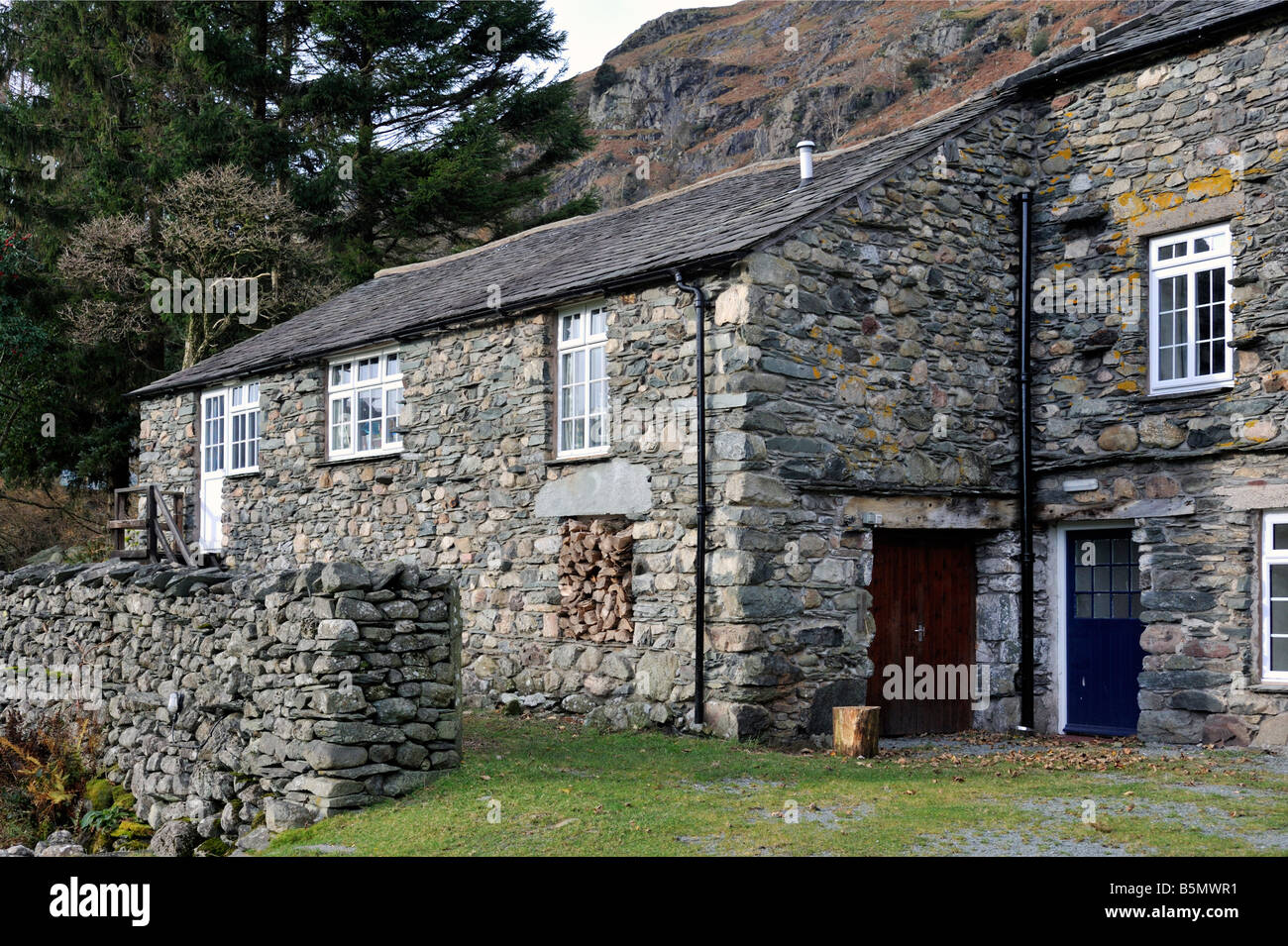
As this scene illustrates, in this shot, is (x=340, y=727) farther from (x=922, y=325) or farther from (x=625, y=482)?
(x=922, y=325)

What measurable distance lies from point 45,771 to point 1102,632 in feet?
36.4

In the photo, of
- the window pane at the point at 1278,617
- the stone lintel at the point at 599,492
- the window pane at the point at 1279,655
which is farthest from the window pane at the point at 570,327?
the window pane at the point at 1279,655

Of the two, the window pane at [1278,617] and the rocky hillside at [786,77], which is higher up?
the rocky hillside at [786,77]

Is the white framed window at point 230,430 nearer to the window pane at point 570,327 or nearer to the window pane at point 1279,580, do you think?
the window pane at point 570,327

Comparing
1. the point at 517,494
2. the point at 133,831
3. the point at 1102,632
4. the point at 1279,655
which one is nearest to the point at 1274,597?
the point at 1279,655

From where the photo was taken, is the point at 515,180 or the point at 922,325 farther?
the point at 515,180

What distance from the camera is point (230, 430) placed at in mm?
19094

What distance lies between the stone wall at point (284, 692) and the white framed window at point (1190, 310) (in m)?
7.77

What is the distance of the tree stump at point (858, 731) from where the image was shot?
1085 centimetres

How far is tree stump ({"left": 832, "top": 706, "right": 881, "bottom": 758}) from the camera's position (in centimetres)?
1085

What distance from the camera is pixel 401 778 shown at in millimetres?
9117
